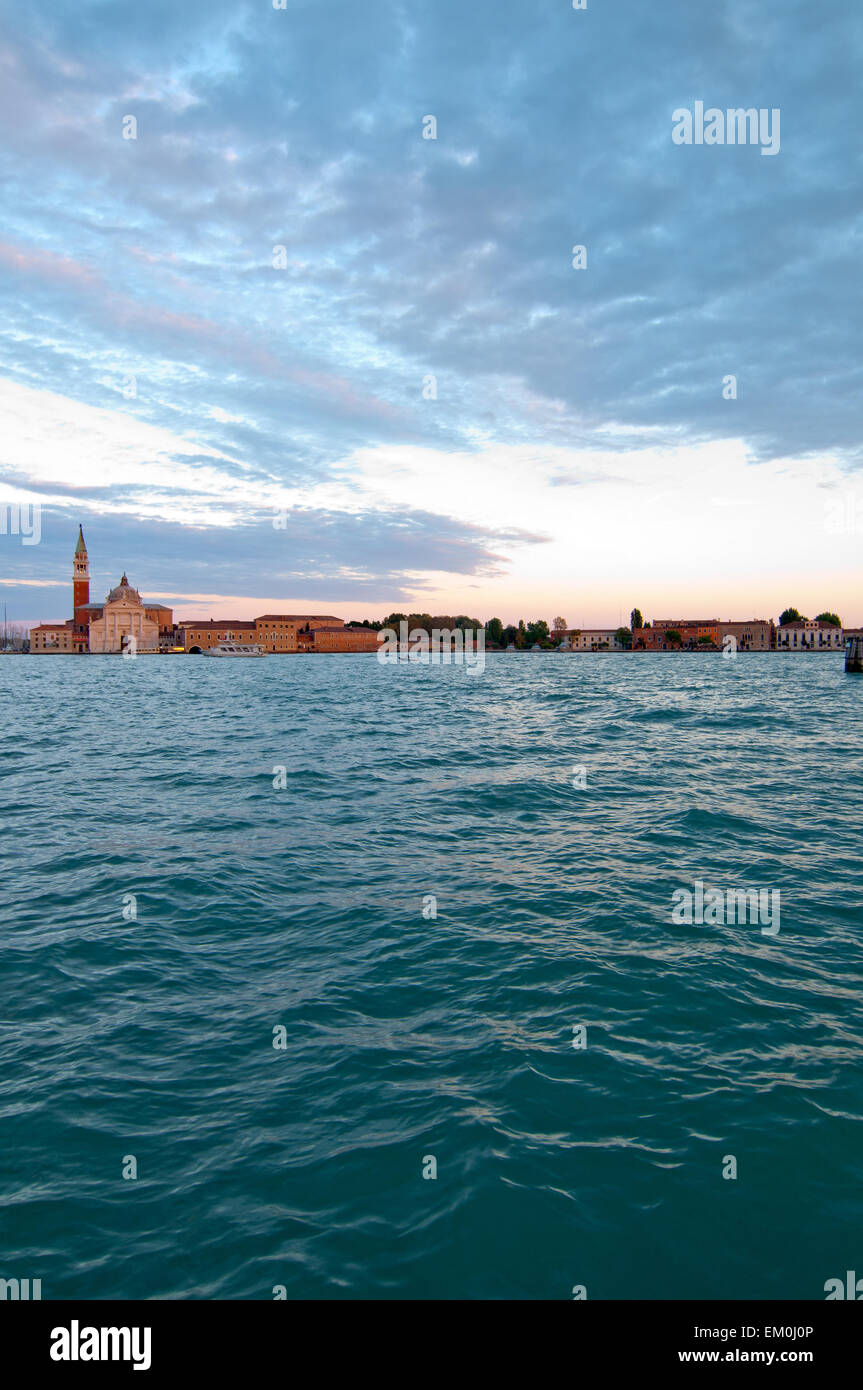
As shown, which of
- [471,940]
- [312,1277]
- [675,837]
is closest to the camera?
[312,1277]

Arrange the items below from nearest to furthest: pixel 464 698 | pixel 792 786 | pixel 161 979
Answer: pixel 161 979
pixel 792 786
pixel 464 698

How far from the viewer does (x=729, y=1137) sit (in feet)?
18.4

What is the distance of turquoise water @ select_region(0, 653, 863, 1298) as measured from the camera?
4.67 m

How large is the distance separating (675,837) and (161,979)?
1019 cm

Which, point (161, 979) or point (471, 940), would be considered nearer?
point (161, 979)

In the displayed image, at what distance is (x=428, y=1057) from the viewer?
22.0ft

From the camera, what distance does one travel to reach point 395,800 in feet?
60.9

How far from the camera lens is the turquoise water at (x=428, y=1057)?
4668 mm

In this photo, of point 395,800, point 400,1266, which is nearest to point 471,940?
point 400,1266

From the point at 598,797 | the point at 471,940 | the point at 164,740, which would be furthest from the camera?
the point at 164,740

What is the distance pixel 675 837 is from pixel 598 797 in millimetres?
4042
